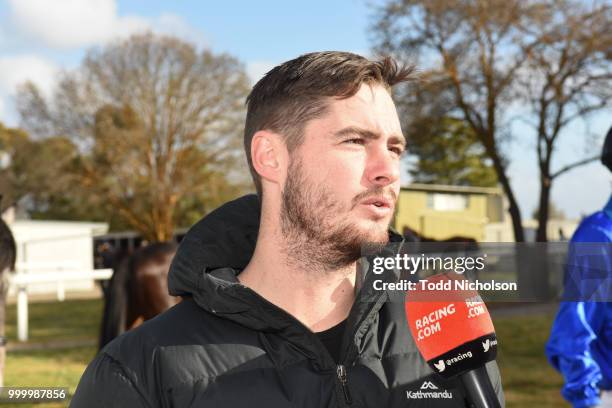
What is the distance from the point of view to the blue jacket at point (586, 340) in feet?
11.1

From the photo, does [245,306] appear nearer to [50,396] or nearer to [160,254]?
[50,396]

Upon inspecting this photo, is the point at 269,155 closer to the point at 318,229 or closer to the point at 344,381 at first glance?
the point at 318,229

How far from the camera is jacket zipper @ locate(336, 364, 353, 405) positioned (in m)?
1.88

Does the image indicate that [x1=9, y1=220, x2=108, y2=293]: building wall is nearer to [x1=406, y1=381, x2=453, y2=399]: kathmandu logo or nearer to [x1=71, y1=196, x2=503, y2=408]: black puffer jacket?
[x1=71, y1=196, x2=503, y2=408]: black puffer jacket

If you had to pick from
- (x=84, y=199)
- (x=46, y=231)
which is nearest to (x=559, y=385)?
(x=46, y=231)

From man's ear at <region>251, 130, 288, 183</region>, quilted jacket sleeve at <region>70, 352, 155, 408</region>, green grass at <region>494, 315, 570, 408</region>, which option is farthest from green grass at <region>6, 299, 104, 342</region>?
quilted jacket sleeve at <region>70, 352, 155, 408</region>

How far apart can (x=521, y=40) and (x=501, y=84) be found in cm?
135

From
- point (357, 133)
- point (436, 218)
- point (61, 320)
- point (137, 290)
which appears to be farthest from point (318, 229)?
point (436, 218)

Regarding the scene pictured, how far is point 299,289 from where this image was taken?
211 centimetres

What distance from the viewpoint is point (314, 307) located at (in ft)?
6.85

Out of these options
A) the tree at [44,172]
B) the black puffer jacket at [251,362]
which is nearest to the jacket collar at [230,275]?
the black puffer jacket at [251,362]

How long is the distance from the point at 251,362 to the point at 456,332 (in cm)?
57

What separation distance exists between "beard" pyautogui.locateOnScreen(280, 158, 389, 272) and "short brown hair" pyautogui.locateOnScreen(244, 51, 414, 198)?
0.12 meters

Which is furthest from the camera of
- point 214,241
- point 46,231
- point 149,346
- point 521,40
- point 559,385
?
point 46,231
